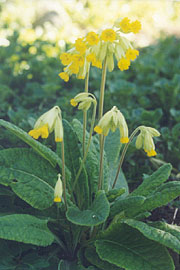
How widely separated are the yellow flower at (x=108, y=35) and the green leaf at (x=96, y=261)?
1.22 meters

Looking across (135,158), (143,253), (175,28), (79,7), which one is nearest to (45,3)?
(79,7)

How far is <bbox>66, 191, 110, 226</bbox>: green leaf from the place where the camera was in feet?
6.10

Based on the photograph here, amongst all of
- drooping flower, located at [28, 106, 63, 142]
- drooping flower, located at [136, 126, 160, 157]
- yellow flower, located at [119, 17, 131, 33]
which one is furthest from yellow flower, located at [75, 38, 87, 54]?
drooping flower, located at [136, 126, 160, 157]

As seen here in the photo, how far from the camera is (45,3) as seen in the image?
7762 mm

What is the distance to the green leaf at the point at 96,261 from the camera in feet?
6.77

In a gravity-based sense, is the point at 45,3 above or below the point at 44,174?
above

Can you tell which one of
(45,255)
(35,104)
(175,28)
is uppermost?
(175,28)

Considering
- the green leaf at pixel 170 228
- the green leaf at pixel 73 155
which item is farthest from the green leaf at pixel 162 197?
the green leaf at pixel 73 155

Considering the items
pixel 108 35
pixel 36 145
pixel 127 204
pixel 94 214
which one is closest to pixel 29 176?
pixel 36 145

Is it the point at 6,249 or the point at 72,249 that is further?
the point at 72,249

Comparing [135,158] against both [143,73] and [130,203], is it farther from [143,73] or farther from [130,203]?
[143,73]

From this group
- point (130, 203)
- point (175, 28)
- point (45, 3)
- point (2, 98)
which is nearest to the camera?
point (130, 203)

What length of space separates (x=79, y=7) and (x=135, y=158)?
555 centimetres

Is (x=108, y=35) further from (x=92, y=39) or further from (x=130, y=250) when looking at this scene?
(x=130, y=250)
